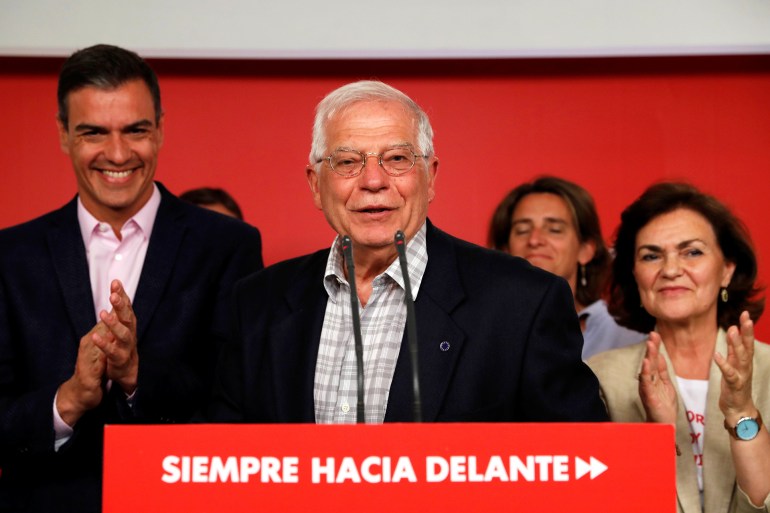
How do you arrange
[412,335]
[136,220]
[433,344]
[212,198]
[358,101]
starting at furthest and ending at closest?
[212,198], [136,220], [358,101], [433,344], [412,335]

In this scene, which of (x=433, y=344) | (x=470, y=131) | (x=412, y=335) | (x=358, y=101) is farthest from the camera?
(x=470, y=131)

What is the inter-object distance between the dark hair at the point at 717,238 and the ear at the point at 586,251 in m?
0.67

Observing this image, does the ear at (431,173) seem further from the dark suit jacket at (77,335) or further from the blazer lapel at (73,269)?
the blazer lapel at (73,269)

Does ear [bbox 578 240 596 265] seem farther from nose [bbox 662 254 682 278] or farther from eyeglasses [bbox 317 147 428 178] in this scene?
eyeglasses [bbox 317 147 428 178]

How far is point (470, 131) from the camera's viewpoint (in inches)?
141

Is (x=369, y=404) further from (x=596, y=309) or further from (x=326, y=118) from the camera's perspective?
(x=596, y=309)

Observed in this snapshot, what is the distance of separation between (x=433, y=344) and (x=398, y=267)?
175 millimetres

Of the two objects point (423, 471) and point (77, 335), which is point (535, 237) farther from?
point (423, 471)

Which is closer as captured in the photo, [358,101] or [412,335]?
[412,335]

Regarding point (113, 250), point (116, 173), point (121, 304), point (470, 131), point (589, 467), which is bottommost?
point (589, 467)

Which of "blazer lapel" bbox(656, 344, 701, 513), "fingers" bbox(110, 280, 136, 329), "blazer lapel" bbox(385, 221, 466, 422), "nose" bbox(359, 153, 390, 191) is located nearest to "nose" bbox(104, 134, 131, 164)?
"fingers" bbox(110, 280, 136, 329)

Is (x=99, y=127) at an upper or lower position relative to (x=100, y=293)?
upper

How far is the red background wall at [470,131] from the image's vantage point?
3512 mm

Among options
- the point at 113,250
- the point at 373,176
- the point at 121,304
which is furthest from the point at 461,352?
the point at 113,250
